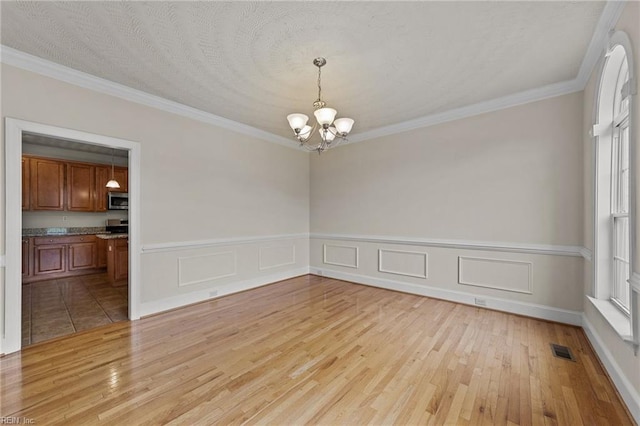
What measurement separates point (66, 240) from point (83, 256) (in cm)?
46

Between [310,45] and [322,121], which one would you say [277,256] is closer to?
[322,121]

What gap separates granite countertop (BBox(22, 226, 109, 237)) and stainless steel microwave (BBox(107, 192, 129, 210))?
2.08ft

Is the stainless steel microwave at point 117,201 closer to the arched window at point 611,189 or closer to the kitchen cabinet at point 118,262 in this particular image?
the kitchen cabinet at point 118,262

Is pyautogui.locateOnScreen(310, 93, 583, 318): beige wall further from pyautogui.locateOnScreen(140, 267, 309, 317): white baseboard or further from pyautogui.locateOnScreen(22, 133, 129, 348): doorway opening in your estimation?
pyautogui.locateOnScreen(22, 133, 129, 348): doorway opening

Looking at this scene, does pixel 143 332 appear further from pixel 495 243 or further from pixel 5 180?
pixel 495 243

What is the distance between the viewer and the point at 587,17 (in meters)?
2.09

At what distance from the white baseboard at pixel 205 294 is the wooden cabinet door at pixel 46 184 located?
13.7 feet

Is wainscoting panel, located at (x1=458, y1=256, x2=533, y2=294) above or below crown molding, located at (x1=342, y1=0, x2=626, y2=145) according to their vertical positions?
below

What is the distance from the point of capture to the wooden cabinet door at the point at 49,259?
17.4 feet

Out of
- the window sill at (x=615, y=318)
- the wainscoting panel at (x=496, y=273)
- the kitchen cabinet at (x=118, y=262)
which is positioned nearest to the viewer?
the window sill at (x=615, y=318)

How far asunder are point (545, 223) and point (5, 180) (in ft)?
19.1

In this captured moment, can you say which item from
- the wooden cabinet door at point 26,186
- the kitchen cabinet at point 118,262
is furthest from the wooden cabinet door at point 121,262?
the wooden cabinet door at point 26,186

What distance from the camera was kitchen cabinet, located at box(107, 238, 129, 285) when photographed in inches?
194

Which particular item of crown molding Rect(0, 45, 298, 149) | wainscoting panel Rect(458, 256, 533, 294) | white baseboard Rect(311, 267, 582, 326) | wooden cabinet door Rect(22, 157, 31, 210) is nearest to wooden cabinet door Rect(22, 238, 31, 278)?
wooden cabinet door Rect(22, 157, 31, 210)
